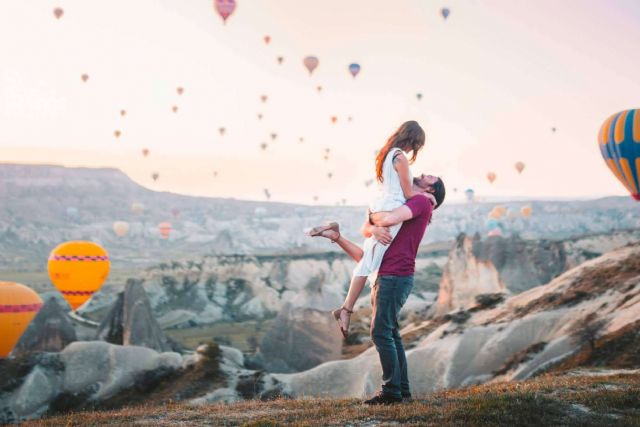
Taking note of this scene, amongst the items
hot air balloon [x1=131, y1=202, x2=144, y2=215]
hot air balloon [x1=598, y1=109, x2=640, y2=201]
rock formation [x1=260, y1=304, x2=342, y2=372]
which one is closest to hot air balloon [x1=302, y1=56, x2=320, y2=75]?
rock formation [x1=260, y1=304, x2=342, y2=372]

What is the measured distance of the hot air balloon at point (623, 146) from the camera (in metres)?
30.0

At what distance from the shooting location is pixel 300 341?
126ft

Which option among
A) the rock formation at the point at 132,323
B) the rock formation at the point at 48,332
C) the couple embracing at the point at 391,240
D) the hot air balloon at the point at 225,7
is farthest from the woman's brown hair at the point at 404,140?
the rock formation at the point at 48,332

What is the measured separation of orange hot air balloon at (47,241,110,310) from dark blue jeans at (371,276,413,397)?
40.9 meters

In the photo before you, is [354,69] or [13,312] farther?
[354,69]

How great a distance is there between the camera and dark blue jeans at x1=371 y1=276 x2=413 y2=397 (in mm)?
6082

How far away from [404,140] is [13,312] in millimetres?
32669

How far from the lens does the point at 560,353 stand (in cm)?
2414

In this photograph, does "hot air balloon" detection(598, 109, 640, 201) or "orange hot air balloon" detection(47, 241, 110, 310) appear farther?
"orange hot air balloon" detection(47, 241, 110, 310)

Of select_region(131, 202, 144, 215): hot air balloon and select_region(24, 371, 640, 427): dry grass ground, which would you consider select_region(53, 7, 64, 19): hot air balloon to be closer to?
select_region(24, 371, 640, 427): dry grass ground

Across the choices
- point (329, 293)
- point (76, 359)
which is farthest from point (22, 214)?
point (76, 359)

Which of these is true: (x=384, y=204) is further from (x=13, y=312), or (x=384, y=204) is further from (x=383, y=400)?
(x=13, y=312)

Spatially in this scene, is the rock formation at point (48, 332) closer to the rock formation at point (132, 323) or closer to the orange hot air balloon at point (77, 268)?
the rock formation at point (132, 323)

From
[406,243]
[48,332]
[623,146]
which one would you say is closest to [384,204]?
[406,243]
